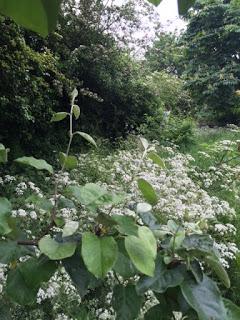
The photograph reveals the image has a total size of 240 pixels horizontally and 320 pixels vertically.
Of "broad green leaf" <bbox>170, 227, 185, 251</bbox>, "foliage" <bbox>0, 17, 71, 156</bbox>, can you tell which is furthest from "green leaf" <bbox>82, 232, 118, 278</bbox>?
"foliage" <bbox>0, 17, 71, 156</bbox>

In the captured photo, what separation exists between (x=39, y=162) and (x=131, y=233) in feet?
0.87

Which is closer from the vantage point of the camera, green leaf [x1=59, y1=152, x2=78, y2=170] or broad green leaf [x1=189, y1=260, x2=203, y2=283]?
broad green leaf [x1=189, y1=260, x2=203, y2=283]

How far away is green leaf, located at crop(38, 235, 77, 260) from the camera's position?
66cm

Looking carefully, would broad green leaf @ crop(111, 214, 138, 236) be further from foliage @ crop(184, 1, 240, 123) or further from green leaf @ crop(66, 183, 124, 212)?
foliage @ crop(184, 1, 240, 123)

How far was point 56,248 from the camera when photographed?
0.68 m

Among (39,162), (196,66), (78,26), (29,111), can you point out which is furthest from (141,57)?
(39,162)

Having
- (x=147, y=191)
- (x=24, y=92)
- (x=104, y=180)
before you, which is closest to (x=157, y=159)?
(x=147, y=191)

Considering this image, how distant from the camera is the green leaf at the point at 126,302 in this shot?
2.31 ft

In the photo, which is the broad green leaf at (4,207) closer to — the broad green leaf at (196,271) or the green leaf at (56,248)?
the green leaf at (56,248)

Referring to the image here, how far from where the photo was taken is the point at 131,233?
2.18 feet

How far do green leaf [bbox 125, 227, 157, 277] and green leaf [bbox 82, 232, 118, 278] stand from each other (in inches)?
1.0

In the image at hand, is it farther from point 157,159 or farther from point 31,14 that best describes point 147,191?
point 31,14

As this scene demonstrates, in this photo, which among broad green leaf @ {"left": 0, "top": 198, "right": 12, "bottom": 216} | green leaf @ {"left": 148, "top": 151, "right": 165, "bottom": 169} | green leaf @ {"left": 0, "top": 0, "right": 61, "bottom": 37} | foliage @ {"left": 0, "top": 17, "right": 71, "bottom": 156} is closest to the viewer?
green leaf @ {"left": 0, "top": 0, "right": 61, "bottom": 37}

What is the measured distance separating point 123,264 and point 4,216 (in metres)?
0.21
